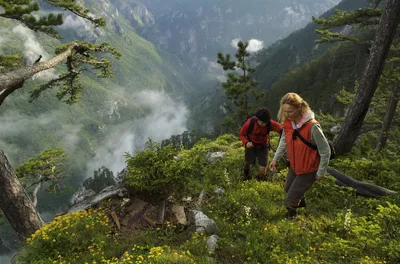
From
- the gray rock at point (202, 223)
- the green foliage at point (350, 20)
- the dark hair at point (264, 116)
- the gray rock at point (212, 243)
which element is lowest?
the gray rock at point (212, 243)

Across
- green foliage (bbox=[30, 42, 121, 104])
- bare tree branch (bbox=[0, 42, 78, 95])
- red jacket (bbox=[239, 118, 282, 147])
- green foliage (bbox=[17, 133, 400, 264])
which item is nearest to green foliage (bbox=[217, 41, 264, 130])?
green foliage (bbox=[30, 42, 121, 104])

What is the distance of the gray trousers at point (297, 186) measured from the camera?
508 centimetres

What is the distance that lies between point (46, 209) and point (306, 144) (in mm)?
210142

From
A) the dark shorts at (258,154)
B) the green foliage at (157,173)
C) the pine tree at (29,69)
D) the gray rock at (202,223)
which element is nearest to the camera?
the gray rock at (202,223)

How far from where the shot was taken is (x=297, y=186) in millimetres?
5211

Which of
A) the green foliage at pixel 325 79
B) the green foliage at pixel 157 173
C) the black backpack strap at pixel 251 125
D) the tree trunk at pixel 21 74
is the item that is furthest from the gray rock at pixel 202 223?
the green foliage at pixel 325 79

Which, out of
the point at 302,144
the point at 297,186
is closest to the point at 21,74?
the point at 302,144

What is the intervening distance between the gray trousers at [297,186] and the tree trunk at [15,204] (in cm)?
674

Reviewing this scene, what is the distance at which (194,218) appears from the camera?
589 centimetres

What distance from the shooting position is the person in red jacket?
675cm

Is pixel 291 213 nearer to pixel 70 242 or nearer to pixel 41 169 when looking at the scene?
pixel 70 242

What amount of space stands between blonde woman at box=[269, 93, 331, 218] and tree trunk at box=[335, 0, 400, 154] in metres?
4.58

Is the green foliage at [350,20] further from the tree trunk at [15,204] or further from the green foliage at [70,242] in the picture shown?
the tree trunk at [15,204]

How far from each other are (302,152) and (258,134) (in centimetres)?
244
